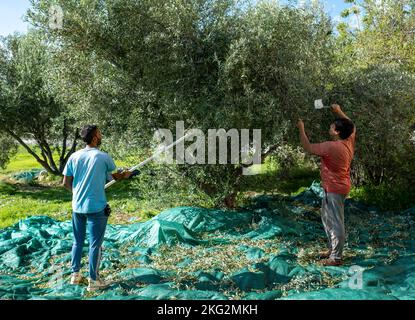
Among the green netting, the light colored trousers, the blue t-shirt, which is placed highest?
the blue t-shirt

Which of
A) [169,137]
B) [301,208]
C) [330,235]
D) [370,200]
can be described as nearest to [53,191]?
[169,137]

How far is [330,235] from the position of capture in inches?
261

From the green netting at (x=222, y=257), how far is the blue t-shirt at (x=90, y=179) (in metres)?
1.13

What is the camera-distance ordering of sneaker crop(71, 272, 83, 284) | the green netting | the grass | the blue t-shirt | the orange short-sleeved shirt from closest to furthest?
the green netting < the blue t-shirt < sneaker crop(71, 272, 83, 284) < the orange short-sleeved shirt < the grass

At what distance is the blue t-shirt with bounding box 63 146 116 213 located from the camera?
5.53 m

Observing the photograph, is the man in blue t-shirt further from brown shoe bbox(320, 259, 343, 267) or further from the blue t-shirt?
brown shoe bbox(320, 259, 343, 267)

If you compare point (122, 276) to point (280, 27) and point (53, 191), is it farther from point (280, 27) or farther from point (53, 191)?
point (53, 191)

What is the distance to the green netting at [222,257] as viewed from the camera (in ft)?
17.8

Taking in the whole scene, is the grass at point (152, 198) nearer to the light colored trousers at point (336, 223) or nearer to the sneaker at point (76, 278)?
the light colored trousers at point (336, 223)

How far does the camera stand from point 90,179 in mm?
5531

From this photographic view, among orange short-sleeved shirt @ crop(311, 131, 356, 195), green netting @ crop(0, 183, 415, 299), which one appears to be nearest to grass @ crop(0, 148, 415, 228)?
green netting @ crop(0, 183, 415, 299)

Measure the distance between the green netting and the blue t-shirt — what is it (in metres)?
1.13

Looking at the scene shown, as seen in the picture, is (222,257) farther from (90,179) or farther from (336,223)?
(90,179)
